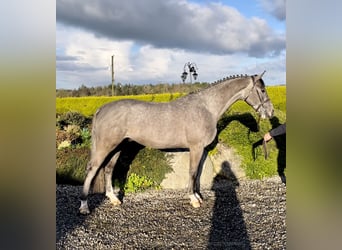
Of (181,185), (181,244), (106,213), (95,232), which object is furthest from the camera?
(181,185)

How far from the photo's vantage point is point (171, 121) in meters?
5.02

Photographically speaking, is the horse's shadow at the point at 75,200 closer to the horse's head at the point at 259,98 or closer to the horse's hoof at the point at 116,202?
the horse's hoof at the point at 116,202

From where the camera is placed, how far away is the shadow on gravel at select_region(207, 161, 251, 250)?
12.3ft

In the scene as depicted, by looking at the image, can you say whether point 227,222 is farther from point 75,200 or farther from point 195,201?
point 75,200

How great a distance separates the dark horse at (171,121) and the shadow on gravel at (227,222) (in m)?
0.46

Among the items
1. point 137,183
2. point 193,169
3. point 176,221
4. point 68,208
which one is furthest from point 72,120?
point 176,221

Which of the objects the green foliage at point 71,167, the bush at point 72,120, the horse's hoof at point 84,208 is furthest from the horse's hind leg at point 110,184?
the bush at point 72,120

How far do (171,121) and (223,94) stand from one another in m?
0.98

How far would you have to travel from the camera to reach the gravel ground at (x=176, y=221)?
377 centimetres
